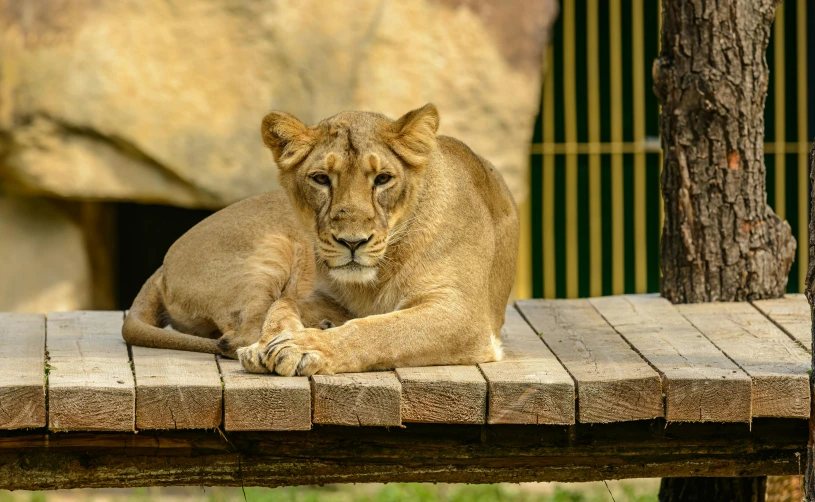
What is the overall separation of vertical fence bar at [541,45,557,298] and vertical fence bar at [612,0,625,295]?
0.34 metres

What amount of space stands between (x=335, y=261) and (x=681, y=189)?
174 centimetres

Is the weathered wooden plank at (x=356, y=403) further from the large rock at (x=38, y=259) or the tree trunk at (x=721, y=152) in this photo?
the large rock at (x=38, y=259)

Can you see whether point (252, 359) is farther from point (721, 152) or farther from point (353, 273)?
point (721, 152)

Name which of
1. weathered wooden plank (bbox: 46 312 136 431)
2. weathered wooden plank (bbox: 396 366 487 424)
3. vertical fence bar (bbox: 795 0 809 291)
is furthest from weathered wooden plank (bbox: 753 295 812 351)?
vertical fence bar (bbox: 795 0 809 291)

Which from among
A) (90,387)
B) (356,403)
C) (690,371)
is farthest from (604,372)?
(90,387)

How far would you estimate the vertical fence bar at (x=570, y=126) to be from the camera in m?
7.45

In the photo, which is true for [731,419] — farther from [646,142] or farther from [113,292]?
[113,292]

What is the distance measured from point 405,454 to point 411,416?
28 centimetres

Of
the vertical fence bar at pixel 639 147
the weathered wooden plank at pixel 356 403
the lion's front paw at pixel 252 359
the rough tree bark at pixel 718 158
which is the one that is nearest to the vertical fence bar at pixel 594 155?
the vertical fence bar at pixel 639 147

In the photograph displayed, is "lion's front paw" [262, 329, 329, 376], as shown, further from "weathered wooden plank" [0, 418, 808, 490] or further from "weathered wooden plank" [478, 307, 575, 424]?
"weathered wooden plank" [478, 307, 575, 424]

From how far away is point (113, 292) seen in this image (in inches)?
296

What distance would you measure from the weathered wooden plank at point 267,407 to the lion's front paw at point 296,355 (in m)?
0.11

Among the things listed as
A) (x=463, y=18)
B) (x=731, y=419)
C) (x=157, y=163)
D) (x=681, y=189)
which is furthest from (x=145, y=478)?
(x=463, y=18)

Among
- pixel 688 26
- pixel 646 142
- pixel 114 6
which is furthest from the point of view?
pixel 646 142
